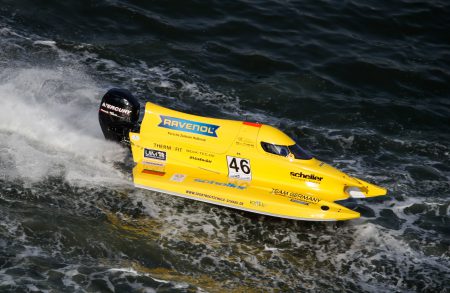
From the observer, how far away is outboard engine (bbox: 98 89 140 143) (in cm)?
1470

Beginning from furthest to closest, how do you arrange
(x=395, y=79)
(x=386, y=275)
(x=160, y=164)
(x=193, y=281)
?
(x=395, y=79)
(x=160, y=164)
(x=386, y=275)
(x=193, y=281)

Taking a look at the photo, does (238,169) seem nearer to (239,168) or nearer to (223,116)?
(239,168)

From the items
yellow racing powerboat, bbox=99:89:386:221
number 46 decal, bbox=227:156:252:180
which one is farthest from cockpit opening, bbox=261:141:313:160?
number 46 decal, bbox=227:156:252:180

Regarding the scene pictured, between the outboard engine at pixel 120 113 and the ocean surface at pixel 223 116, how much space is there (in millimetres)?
727

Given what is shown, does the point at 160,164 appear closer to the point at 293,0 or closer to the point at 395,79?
the point at 395,79

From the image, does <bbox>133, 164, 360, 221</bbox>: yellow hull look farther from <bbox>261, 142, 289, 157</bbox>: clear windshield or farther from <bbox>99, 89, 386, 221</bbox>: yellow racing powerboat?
<bbox>261, 142, 289, 157</bbox>: clear windshield

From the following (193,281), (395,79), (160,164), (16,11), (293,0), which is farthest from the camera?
(293,0)

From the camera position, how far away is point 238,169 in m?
13.9

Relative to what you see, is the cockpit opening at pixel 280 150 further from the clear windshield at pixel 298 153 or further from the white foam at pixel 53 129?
the white foam at pixel 53 129

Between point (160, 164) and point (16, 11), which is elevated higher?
point (16, 11)

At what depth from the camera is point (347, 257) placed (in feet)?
42.7

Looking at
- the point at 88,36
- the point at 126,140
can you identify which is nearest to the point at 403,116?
the point at 126,140

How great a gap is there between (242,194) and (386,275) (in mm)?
3440

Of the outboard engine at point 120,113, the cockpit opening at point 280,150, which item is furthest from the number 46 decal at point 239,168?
the outboard engine at point 120,113
